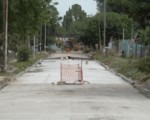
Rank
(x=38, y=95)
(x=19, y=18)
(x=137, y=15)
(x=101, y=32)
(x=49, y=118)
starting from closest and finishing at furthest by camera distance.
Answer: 1. (x=49, y=118)
2. (x=38, y=95)
3. (x=137, y=15)
4. (x=19, y=18)
5. (x=101, y=32)

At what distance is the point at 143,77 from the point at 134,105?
1254 cm

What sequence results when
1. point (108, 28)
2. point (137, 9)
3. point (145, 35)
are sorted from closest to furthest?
1. point (137, 9)
2. point (145, 35)
3. point (108, 28)

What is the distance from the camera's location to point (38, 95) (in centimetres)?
2138

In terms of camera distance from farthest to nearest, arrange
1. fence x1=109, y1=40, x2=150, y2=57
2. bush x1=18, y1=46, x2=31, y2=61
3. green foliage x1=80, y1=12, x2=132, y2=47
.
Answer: green foliage x1=80, y1=12, x2=132, y2=47, bush x1=18, y1=46, x2=31, y2=61, fence x1=109, y1=40, x2=150, y2=57

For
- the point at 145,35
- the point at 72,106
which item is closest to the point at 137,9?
the point at 72,106

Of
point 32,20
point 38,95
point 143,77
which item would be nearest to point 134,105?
point 38,95

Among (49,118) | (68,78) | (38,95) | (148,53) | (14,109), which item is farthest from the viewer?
(148,53)

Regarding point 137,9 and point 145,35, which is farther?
point 145,35

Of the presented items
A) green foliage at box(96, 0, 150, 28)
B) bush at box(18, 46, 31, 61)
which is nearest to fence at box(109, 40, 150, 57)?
bush at box(18, 46, 31, 61)

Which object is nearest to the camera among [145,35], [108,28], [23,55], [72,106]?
[72,106]

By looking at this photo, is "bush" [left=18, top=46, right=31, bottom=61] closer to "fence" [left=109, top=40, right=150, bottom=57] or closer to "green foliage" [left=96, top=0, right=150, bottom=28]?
"fence" [left=109, top=40, right=150, bottom=57]

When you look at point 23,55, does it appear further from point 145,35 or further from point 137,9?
point 137,9

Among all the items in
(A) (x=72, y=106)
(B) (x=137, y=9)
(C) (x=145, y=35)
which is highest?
(B) (x=137, y=9)

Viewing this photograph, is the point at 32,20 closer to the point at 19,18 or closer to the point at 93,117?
the point at 19,18
